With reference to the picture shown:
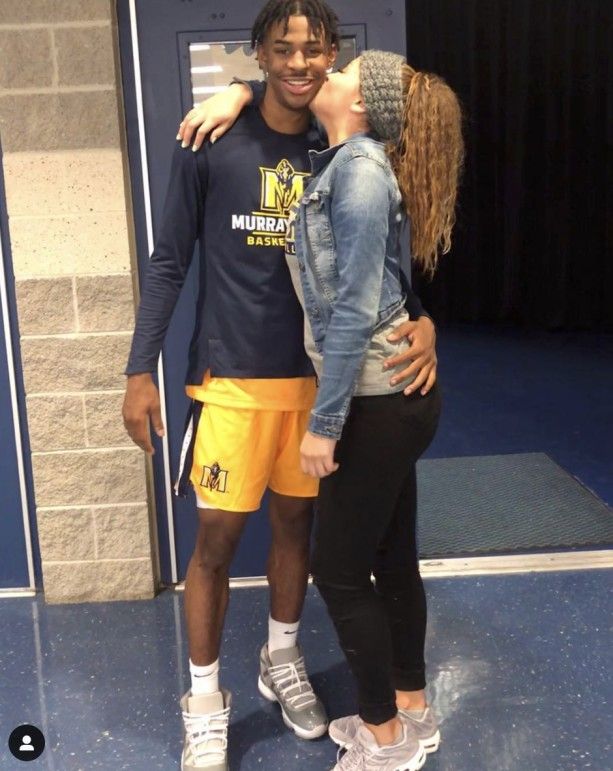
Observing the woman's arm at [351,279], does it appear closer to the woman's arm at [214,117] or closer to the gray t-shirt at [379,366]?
the gray t-shirt at [379,366]

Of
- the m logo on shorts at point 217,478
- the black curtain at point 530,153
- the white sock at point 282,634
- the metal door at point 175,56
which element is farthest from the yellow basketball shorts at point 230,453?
the black curtain at point 530,153

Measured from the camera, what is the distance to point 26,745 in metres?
1.80

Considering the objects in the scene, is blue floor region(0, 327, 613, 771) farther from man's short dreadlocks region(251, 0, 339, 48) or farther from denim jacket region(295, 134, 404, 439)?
man's short dreadlocks region(251, 0, 339, 48)

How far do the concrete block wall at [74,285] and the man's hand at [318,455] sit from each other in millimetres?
1020

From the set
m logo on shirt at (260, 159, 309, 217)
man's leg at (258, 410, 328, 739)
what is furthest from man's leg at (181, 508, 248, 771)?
m logo on shirt at (260, 159, 309, 217)

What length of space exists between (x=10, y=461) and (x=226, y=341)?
1.06 m

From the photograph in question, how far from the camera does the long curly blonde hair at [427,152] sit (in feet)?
4.65

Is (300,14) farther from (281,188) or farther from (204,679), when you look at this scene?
(204,679)

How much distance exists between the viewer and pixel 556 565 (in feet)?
8.46

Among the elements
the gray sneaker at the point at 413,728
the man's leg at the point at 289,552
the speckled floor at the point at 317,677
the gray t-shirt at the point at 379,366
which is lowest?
the speckled floor at the point at 317,677

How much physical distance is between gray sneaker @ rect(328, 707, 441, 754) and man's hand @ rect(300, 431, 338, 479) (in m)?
0.62

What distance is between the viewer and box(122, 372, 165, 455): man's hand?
5.42 ft

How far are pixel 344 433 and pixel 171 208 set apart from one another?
1.82 feet

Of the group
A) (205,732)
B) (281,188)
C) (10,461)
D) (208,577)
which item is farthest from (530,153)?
(205,732)
